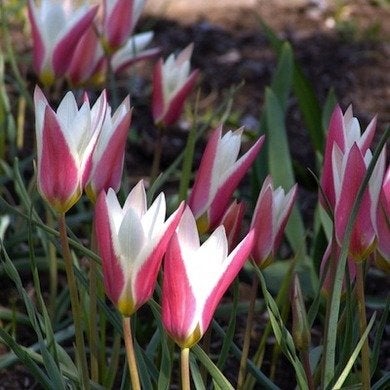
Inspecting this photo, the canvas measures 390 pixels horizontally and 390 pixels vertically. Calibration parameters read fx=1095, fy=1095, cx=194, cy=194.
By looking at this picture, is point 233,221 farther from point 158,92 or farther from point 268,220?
point 158,92

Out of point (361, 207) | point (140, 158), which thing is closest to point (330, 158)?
point (361, 207)

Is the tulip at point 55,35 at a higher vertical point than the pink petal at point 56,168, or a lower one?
lower

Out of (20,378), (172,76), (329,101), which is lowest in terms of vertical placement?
(20,378)

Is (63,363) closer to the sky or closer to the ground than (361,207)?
closer to the ground

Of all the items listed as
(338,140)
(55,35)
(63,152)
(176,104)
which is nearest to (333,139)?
(338,140)

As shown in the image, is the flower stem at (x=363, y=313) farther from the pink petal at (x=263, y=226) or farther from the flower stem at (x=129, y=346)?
the flower stem at (x=129, y=346)

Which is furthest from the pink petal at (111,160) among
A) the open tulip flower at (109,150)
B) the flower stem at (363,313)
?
the flower stem at (363,313)

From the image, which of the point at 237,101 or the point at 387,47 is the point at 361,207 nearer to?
the point at 237,101

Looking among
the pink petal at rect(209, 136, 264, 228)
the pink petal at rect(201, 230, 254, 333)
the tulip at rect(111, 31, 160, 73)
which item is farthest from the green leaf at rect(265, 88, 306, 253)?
the pink petal at rect(201, 230, 254, 333)
